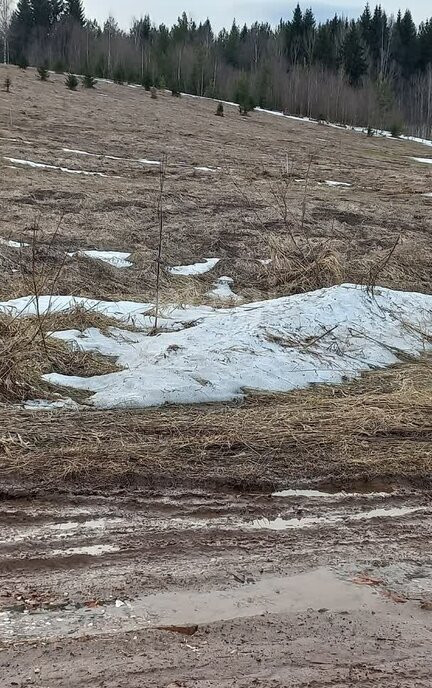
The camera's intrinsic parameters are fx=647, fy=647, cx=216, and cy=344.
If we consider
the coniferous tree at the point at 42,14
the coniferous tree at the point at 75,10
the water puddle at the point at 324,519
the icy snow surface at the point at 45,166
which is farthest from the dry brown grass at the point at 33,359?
the coniferous tree at the point at 75,10

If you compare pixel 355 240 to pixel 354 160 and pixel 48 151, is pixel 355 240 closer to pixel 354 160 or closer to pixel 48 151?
pixel 48 151

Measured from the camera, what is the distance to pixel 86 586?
9.31ft

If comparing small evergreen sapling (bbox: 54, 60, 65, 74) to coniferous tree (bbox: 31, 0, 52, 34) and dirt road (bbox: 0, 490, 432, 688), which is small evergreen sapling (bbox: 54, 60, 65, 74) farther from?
dirt road (bbox: 0, 490, 432, 688)

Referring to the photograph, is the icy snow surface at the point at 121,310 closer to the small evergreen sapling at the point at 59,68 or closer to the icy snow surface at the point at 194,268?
the icy snow surface at the point at 194,268

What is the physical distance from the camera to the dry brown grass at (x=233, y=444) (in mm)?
3939

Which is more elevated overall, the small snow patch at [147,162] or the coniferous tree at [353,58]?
the coniferous tree at [353,58]

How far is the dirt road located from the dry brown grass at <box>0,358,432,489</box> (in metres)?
0.23

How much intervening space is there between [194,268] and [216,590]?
693 cm

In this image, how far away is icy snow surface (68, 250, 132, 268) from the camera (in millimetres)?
9195

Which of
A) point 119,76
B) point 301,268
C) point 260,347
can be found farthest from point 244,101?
point 260,347

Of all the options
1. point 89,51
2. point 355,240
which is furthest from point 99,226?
point 89,51

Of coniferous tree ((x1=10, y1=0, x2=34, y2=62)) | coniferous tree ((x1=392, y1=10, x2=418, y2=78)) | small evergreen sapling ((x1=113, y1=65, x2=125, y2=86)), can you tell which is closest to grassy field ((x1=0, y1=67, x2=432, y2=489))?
small evergreen sapling ((x1=113, y1=65, x2=125, y2=86))

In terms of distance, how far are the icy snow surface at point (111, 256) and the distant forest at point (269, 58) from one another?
40.9m

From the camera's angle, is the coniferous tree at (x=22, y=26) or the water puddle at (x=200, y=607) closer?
the water puddle at (x=200, y=607)
